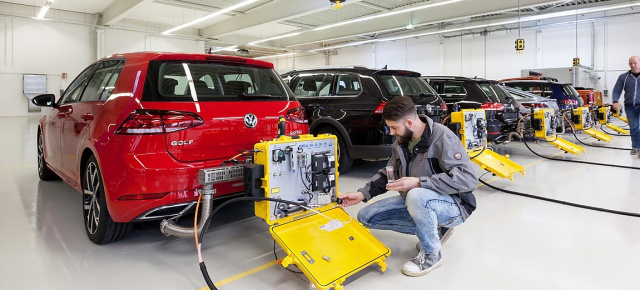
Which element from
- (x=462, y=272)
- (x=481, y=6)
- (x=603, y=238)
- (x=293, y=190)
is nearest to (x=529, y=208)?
(x=603, y=238)

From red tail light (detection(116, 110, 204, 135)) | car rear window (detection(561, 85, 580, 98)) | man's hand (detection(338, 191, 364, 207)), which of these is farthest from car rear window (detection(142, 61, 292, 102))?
car rear window (detection(561, 85, 580, 98))

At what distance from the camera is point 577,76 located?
1281 cm

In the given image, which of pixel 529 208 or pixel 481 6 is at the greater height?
pixel 481 6

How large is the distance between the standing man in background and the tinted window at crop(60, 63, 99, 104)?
288 inches

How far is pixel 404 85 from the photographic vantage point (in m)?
4.59

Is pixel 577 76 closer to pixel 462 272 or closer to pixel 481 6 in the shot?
pixel 481 6

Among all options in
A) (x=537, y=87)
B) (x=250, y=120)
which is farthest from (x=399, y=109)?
(x=537, y=87)

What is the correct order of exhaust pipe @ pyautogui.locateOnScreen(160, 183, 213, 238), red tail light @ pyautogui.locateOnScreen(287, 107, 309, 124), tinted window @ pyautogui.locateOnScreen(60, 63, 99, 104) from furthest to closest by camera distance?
1. tinted window @ pyautogui.locateOnScreen(60, 63, 99, 104)
2. red tail light @ pyautogui.locateOnScreen(287, 107, 309, 124)
3. exhaust pipe @ pyautogui.locateOnScreen(160, 183, 213, 238)

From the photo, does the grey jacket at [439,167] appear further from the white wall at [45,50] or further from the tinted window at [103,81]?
the white wall at [45,50]

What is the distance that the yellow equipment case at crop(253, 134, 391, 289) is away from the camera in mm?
1869

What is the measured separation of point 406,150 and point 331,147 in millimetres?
464

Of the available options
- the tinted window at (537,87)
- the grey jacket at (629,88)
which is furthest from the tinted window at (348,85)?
the tinted window at (537,87)

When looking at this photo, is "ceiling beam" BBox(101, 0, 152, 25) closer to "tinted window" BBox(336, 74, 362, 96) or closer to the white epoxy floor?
"tinted window" BBox(336, 74, 362, 96)

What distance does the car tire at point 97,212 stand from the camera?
2.27 meters
